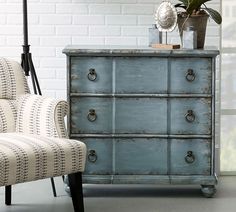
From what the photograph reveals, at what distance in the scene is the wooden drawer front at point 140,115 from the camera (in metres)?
4.16

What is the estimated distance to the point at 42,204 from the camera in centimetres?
401

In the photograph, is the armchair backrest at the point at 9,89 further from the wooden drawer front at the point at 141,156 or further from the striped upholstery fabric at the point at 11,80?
the wooden drawer front at the point at 141,156

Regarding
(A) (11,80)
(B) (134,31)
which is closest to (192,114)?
(B) (134,31)

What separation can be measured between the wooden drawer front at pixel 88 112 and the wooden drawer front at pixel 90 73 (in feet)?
0.21

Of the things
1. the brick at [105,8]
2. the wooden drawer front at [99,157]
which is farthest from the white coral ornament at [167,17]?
the wooden drawer front at [99,157]

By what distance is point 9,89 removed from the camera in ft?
13.0

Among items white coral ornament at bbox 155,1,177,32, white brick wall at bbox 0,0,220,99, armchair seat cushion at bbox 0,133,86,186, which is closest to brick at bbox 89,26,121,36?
white brick wall at bbox 0,0,220,99

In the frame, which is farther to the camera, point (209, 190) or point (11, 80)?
point (209, 190)

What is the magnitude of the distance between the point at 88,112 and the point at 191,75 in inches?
24.8

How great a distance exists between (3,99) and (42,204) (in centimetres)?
62

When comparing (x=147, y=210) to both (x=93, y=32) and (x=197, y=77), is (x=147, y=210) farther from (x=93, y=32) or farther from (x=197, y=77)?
(x=93, y=32)

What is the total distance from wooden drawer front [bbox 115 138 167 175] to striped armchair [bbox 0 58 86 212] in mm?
577

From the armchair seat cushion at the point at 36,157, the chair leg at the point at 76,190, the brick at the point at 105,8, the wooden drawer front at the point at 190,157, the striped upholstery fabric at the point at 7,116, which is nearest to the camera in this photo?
the armchair seat cushion at the point at 36,157

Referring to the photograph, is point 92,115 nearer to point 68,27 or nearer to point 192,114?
point 192,114
